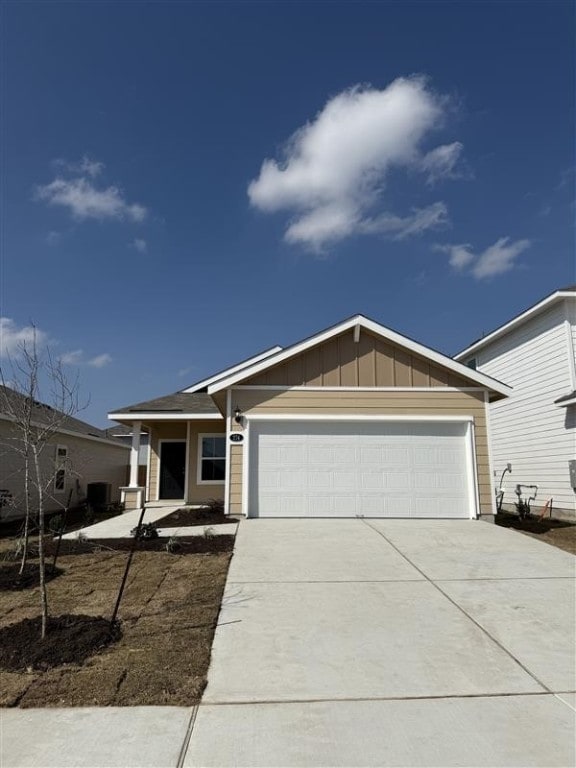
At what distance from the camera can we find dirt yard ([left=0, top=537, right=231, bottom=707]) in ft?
11.0

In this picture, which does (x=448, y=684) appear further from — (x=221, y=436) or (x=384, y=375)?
(x=221, y=436)

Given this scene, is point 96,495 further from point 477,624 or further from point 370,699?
point 370,699

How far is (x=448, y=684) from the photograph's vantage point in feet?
Answer: 11.7

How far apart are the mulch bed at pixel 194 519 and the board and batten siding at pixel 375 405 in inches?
53.2

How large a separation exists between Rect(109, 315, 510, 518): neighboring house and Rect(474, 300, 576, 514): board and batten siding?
241cm

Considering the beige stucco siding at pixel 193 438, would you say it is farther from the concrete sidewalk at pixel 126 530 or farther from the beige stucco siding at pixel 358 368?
the beige stucco siding at pixel 358 368

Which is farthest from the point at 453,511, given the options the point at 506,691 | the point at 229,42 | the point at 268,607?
the point at 229,42

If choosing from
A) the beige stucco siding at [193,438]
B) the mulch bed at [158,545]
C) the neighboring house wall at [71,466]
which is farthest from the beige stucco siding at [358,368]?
the neighboring house wall at [71,466]

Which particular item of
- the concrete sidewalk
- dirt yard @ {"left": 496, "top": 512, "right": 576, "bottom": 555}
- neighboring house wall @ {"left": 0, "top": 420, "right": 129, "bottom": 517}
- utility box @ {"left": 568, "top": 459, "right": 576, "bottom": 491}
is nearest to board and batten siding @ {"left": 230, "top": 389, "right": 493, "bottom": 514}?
dirt yard @ {"left": 496, "top": 512, "right": 576, "bottom": 555}

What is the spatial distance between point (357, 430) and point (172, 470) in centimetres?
763

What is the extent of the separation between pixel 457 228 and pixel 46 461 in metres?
14.9

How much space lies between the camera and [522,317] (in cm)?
1420

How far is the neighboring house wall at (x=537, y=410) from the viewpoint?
42.0ft

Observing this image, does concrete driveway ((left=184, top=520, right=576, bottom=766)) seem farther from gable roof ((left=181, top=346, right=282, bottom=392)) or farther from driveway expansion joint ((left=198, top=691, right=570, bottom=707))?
gable roof ((left=181, top=346, right=282, bottom=392))
